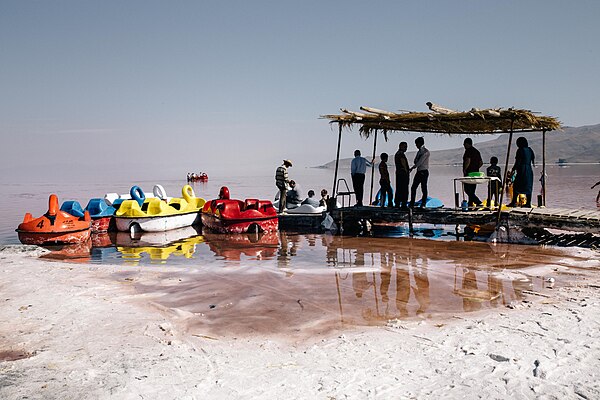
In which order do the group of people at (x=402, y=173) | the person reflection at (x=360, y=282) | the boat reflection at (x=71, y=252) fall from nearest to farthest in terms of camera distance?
the person reflection at (x=360, y=282)
the boat reflection at (x=71, y=252)
the group of people at (x=402, y=173)

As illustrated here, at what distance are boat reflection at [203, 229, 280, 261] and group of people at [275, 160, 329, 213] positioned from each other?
6.42 feet

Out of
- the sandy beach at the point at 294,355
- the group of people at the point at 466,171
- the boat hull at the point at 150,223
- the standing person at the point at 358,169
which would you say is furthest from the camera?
the boat hull at the point at 150,223

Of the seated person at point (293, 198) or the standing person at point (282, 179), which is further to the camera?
the seated person at point (293, 198)

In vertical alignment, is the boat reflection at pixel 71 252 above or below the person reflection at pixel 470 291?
above

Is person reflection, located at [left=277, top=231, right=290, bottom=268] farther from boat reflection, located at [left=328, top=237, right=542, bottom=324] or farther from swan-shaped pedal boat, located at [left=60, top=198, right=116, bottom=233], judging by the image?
swan-shaped pedal boat, located at [left=60, top=198, right=116, bottom=233]

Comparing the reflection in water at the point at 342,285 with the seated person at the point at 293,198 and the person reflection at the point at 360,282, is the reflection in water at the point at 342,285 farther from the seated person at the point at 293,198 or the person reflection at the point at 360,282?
the seated person at the point at 293,198

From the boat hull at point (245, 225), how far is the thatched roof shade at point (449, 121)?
3736 millimetres

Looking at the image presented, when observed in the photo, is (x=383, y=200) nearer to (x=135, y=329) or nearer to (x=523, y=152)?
(x=523, y=152)

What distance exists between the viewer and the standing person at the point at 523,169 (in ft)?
43.7

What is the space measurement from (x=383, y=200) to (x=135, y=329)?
37.2 feet

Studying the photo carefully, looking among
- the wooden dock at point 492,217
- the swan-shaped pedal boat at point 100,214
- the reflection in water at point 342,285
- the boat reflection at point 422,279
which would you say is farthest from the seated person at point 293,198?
the swan-shaped pedal boat at point 100,214

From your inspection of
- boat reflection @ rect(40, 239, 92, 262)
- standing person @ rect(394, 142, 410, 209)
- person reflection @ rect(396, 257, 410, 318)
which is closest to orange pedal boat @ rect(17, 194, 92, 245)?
boat reflection @ rect(40, 239, 92, 262)

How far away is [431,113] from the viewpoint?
544 inches

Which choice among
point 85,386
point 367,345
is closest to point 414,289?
point 367,345
